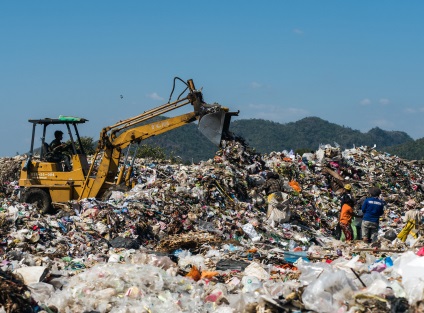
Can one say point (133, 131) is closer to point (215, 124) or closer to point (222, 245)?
point (215, 124)

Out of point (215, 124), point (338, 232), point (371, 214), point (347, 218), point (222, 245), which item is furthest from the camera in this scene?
point (215, 124)

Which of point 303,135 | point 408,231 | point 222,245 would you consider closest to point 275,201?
point 222,245

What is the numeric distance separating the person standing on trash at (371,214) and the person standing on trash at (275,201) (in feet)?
6.71

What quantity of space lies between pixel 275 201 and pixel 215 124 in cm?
204

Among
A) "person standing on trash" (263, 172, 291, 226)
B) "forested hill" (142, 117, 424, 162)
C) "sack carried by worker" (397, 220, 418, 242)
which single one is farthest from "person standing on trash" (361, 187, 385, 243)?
"forested hill" (142, 117, 424, 162)

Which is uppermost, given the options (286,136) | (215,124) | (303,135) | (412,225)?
(303,135)

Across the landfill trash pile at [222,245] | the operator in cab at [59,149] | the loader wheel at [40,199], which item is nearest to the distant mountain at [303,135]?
the landfill trash pile at [222,245]

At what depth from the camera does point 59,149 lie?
14.4 m

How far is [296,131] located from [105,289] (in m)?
117

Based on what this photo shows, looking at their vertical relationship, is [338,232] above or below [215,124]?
below

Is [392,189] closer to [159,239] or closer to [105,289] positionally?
→ [159,239]

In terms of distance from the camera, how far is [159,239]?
12617mm

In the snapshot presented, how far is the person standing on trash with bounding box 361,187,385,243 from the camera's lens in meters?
12.3

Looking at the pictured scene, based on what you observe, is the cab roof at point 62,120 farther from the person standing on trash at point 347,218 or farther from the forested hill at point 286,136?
the forested hill at point 286,136
